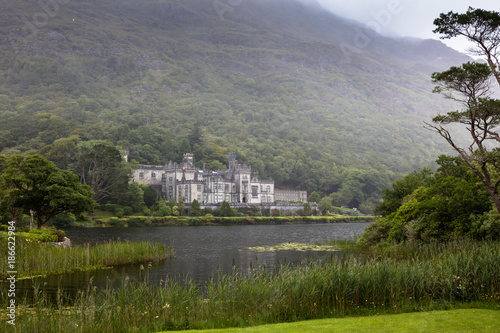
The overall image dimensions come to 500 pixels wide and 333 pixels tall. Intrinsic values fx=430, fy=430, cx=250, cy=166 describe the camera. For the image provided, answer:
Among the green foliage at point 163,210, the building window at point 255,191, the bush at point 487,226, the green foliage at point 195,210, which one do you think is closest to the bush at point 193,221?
the green foliage at point 163,210

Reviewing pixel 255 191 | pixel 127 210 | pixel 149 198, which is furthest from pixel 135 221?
pixel 255 191

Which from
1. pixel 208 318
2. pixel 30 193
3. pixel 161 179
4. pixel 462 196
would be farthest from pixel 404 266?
pixel 161 179

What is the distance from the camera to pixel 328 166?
477ft

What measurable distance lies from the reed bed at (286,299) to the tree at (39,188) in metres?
19.9

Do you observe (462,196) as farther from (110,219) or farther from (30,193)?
(110,219)

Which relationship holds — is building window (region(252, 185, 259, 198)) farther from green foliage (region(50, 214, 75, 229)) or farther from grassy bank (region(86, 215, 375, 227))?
green foliage (region(50, 214, 75, 229))

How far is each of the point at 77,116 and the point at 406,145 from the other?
140091mm

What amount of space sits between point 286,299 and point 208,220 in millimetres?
67674

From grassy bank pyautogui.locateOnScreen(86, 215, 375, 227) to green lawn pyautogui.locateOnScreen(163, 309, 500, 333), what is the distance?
58549mm

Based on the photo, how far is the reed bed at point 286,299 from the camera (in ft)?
35.4

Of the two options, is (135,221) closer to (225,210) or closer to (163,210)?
(163,210)

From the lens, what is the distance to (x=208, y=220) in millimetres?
78812

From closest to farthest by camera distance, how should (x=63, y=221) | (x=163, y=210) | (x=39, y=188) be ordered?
(x=39, y=188) → (x=63, y=221) → (x=163, y=210)

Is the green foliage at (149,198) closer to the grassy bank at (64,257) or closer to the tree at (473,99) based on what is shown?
the grassy bank at (64,257)
